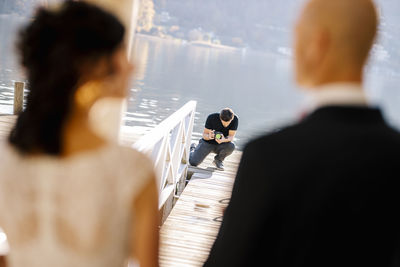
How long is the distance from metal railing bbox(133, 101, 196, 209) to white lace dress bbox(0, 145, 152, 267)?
1.80 meters

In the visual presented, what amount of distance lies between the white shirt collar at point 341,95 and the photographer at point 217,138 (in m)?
6.12

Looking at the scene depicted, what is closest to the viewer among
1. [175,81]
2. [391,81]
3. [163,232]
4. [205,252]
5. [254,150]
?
[254,150]

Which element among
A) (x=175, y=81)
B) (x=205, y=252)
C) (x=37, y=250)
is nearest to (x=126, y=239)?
(x=37, y=250)

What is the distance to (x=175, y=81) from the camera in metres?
34.9

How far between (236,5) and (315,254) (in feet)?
175

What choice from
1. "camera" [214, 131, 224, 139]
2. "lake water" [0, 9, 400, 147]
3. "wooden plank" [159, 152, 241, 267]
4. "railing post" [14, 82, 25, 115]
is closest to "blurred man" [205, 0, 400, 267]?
Result: "wooden plank" [159, 152, 241, 267]

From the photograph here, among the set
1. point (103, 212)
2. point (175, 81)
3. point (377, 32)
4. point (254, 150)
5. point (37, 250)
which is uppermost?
point (377, 32)

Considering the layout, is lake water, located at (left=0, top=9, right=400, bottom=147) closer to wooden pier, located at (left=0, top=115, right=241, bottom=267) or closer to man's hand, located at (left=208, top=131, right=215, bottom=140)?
man's hand, located at (left=208, top=131, right=215, bottom=140)

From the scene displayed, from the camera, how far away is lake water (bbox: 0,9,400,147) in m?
23.0

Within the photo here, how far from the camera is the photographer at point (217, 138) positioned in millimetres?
7199

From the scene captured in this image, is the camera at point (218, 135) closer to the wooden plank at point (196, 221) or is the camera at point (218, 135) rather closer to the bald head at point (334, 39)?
the wooden plank at point (196, 221)

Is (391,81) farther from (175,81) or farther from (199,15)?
(175,81)

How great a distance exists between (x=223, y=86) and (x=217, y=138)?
29.5 metres

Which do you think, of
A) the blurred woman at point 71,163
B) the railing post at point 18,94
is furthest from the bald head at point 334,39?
the railing post at point 18,94
